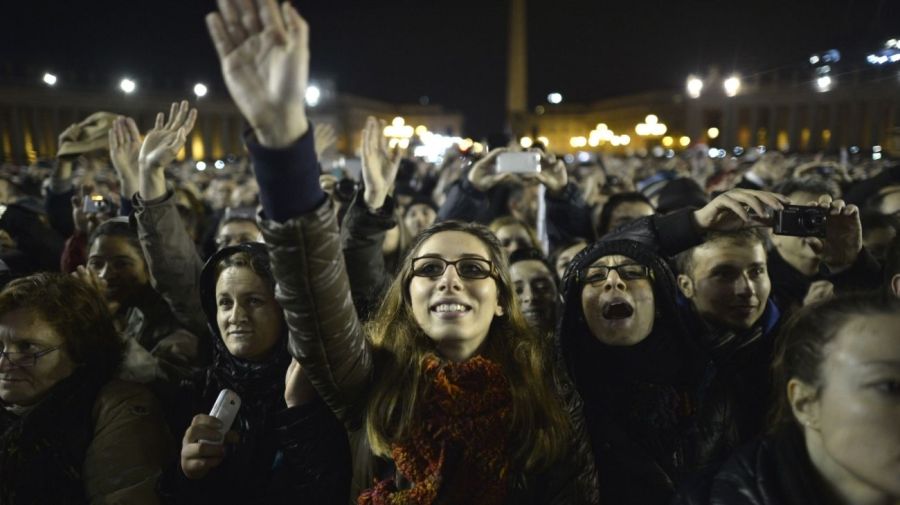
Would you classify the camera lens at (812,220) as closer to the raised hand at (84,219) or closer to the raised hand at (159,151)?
the raised hand at (159,151)

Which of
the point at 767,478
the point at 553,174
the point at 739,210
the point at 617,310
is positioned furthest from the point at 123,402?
the point at 553,174

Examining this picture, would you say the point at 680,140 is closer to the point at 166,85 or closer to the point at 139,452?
the point at 166,85

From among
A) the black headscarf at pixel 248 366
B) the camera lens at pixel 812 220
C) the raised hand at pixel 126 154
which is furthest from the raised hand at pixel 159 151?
the camera lens at pixel 812 220

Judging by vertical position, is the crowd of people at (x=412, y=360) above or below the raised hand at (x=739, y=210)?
below

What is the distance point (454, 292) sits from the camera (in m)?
2.42

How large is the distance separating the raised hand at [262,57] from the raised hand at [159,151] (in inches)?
78.9

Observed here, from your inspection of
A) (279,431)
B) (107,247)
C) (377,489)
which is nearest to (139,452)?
(279,431)

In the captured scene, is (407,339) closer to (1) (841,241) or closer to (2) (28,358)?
(2) (28,358)

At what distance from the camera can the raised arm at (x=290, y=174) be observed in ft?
5.50

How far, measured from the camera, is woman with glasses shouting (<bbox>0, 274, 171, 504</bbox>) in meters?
2.32

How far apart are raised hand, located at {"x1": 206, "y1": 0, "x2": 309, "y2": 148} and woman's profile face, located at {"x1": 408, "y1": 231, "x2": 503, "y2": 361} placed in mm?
938

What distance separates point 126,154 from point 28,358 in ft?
6.23

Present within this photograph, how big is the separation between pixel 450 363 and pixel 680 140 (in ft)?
251

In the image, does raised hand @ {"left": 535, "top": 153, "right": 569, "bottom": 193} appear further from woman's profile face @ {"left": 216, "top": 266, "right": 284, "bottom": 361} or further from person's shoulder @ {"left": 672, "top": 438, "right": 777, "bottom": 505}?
person's shoulder @ {"left": 672, "top": 438, "right": 777, "bottom": 505}
